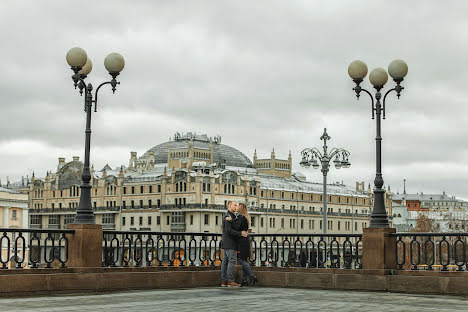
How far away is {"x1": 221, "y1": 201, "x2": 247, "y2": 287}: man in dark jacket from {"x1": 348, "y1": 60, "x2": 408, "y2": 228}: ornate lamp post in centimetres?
318

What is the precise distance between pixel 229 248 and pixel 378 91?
217 inches

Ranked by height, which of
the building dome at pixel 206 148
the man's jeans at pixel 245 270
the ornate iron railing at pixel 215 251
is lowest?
the man's jeans at pixel 245 270

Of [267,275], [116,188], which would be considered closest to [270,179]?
[116,188]

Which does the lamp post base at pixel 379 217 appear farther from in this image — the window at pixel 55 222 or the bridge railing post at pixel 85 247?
the window at pixel 55 222

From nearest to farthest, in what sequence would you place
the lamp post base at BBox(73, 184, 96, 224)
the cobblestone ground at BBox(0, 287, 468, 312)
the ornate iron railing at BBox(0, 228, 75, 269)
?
the cobblestone ground at BBox(0, 287, 468, 312) → the ornate iron railing at BBox(0, 228, 75, 269) → the lamp post base at BBox(73, 184, 96, 224)

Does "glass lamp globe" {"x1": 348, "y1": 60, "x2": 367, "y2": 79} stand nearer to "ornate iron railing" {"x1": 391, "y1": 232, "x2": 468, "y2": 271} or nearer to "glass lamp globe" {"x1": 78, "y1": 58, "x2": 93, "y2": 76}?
"ornate iron railing" {"x1": 391, "y1": 232, "x2": 468, "y2": 271}

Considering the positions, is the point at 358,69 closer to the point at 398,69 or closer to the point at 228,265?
the point at 398,69

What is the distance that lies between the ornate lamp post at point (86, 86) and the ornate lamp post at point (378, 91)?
602cm

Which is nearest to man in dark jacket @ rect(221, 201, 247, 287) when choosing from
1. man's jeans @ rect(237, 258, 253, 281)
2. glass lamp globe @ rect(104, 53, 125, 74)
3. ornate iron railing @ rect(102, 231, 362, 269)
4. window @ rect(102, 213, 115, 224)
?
man's jeans @ rect(237, 258, 253, 281)

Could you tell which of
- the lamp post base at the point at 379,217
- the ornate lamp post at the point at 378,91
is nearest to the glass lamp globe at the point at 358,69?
the ornate lamp post at the point at 378,91

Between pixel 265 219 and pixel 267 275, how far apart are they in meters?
108

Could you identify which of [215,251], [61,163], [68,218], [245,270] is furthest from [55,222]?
[245,270]

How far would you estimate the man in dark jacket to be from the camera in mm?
18922

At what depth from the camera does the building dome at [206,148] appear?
148 meters
